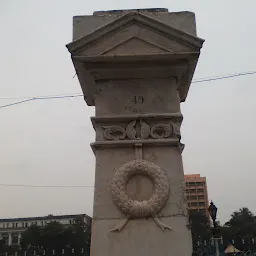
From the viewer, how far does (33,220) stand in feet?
356

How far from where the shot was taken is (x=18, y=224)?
10912cm

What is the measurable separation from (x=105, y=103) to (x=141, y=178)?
49.6 inches

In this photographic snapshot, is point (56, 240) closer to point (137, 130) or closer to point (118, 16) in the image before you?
point (137, 130)

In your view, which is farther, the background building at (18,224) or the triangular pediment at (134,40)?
the background building at (18,224)

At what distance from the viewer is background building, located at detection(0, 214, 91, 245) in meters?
102

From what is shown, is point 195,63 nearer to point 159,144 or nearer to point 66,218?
point 159,144

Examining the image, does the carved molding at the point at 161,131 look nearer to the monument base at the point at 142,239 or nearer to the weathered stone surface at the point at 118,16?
the monument base at the point at 142,239

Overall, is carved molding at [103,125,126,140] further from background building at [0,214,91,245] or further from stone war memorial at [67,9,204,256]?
background building at [0,214,91,245]

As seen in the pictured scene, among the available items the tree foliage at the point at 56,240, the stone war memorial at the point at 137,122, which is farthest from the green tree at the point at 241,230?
the stone war memorial at the point at 137,122

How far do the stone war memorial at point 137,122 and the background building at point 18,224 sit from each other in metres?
97.5

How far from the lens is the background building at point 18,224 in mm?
102375

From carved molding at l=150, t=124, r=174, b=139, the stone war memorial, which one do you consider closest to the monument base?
the stone war memorial

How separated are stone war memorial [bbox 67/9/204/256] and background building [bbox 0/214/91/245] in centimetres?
9750

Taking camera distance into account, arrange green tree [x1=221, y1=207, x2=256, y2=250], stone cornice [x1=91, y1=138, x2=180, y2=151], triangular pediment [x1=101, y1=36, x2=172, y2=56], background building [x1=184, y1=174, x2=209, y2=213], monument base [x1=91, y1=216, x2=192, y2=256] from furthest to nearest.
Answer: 1. background building [x1=184, y1=174, x2=209, y2=213]
2. green tree [x1=221, y1=207, x2=256, y2=250]
3. triangular pediment [x1=101, y1=36, x2=172, y2=56]
4. stone cornice [x1=91, y1=138, x2=180, y2=151]
5. monument base [x1=91, y1=216, x2=192, y2=256]
